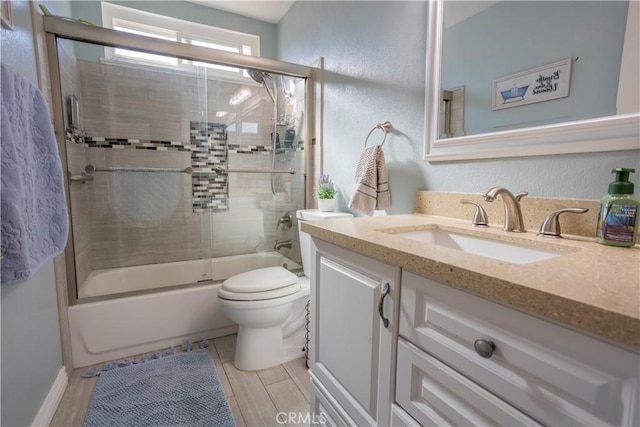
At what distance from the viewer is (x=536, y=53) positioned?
2.96 feet

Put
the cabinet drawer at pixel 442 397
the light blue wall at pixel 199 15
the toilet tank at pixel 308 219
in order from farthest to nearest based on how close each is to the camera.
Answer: the light blue wall at pixel 199 15 → the toilet tank at pixel 308 219 → the cabinet drawer at pixel 442 397

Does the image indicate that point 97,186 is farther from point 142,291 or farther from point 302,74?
point 302,74

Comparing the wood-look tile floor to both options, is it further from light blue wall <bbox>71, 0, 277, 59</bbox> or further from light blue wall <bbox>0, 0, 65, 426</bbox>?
light blue wall <bbox>71, 0, 277, 59</bbox>

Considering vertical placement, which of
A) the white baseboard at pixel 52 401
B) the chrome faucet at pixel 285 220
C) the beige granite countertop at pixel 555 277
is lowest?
the white baseboard at pixel 52 401

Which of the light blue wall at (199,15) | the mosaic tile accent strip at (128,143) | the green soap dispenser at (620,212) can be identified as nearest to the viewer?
the green soap dispenser at (620,212)

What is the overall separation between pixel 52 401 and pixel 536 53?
2287 millimetres

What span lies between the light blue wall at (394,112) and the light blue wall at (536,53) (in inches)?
5.2

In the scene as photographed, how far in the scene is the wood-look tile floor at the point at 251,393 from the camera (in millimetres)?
1303

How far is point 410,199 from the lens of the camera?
1.37 meters

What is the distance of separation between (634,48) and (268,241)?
2.15m

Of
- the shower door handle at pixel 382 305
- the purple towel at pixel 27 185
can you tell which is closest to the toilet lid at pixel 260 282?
the purple towel at pixel 27 185

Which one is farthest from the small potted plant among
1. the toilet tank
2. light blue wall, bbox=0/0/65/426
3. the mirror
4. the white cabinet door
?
light blue wall, bbox=0/0/65/426

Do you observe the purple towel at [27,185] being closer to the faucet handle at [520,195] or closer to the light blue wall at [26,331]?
the light blue wall at [26,331]

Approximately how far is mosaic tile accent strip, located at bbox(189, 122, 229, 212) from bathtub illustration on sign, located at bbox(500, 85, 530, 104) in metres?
1.92
